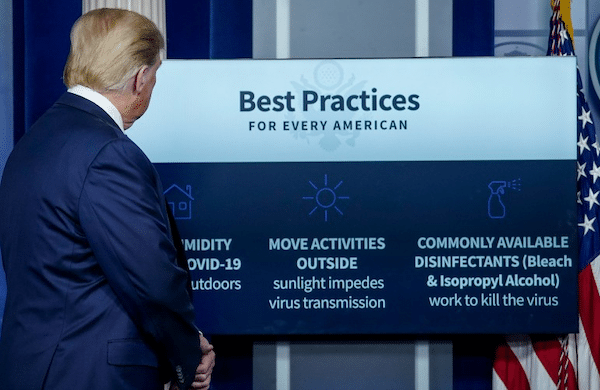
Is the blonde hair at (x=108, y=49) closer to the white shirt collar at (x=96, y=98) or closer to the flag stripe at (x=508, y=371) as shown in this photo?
the white shirt collar at (x=96, y=98)

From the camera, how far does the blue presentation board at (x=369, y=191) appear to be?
2.80 metres

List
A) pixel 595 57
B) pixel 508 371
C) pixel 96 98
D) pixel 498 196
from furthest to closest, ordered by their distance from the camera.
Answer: pixel 595 57, pixel 508 371, pixel 498 196, pixel 96 98

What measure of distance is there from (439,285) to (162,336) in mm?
1660

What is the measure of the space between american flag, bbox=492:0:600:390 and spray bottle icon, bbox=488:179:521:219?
0.30 metres

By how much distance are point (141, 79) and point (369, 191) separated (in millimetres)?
1534

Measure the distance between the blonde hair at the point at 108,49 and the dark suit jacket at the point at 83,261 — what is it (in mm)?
70

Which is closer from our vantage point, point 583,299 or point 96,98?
point 96,98

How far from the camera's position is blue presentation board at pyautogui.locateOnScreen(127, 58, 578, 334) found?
2797 mm

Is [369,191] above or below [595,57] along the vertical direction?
below

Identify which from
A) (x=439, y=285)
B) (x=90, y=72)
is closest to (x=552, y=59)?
(x=439, y=285)

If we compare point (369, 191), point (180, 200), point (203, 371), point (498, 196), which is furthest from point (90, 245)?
point (498, 196)

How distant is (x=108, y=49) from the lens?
4.50ft

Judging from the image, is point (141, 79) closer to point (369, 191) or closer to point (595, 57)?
point (369, 191)

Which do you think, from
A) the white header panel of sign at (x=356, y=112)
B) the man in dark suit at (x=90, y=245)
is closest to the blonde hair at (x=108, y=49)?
the man in dark suit at (x=90, y=245)
